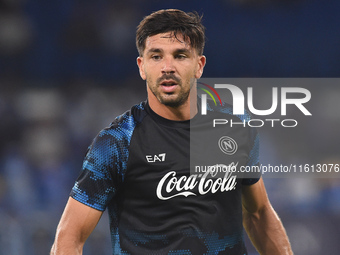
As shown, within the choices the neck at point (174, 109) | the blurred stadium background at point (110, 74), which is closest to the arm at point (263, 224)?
the neck at point (174, 109)

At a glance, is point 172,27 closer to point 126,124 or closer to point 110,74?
point 126,124

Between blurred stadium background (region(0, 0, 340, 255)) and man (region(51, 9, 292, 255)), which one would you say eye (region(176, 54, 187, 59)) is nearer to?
man (region(51, 9, 292, 255))

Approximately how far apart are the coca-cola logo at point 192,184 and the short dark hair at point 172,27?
1.59ft

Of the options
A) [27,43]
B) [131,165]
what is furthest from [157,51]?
[27,43]

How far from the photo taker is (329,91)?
391cm

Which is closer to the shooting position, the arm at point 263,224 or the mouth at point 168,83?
the mouth at point 168,83

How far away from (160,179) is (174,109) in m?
0.28

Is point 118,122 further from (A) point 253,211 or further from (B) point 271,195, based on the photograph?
(B) point 271,195

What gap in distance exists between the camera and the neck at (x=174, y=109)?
174 cm

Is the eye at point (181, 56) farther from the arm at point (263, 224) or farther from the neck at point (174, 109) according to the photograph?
the arm at point (263, 224)

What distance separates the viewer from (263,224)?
75.6 inches

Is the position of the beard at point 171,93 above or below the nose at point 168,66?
below

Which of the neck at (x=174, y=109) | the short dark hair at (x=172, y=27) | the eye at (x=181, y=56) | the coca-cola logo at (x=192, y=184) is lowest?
the coca-cola logo at (x=192, y=184)

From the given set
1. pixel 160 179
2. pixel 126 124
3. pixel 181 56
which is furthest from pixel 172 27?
pixel 160 179
